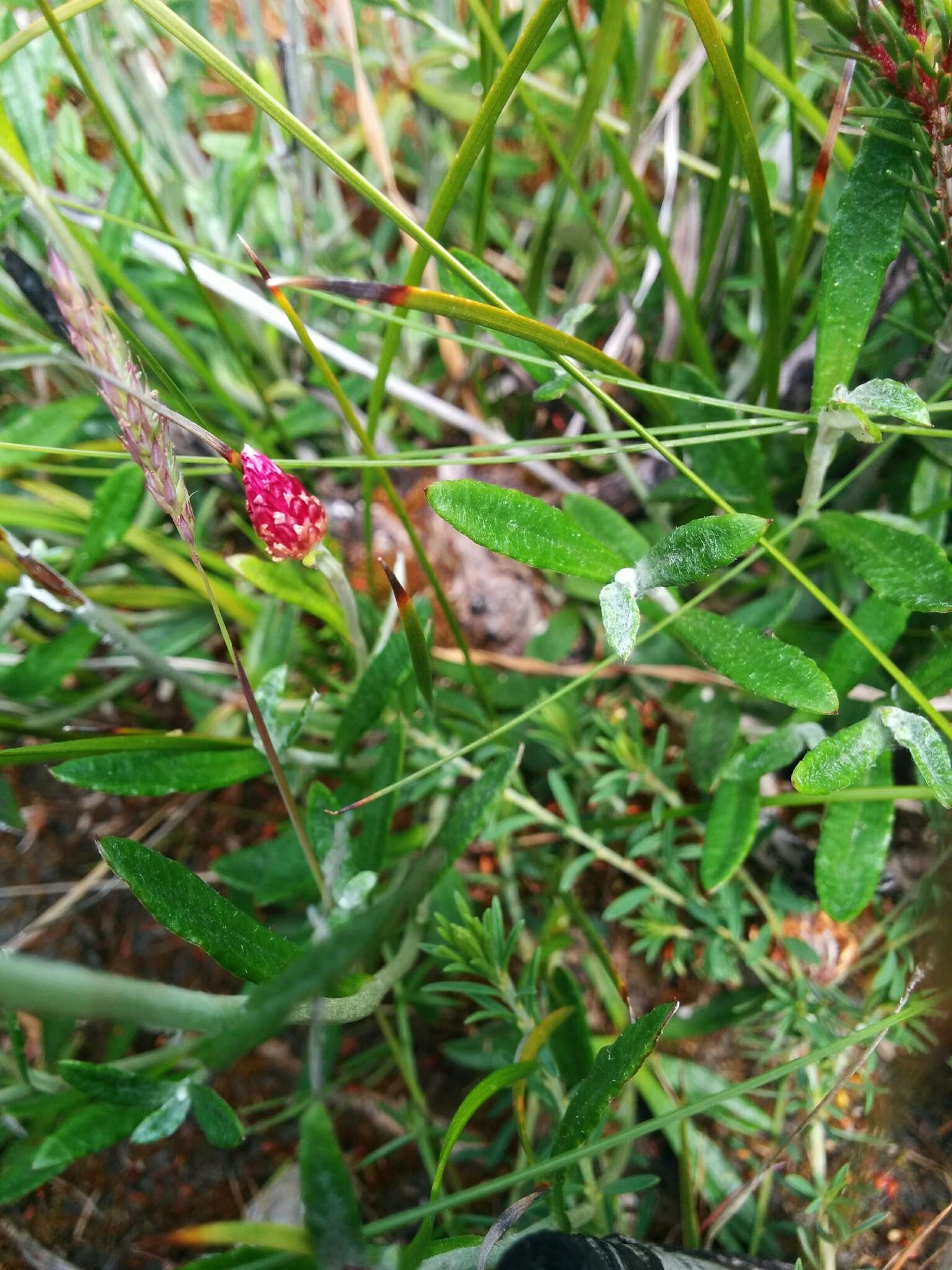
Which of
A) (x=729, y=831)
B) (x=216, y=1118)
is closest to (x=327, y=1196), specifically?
(x=216, y=1118)

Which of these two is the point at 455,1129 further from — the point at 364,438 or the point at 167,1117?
the point at 364,438

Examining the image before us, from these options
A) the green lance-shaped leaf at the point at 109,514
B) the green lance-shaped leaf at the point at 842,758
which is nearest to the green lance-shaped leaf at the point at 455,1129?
the green lance-shaped leaf at the point at 842,758

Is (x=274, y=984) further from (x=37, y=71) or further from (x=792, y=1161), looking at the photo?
(x=37, y=71)

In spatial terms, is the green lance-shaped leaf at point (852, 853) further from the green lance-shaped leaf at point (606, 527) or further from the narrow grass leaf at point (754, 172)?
the narrow grass leaf at point (754, 172)

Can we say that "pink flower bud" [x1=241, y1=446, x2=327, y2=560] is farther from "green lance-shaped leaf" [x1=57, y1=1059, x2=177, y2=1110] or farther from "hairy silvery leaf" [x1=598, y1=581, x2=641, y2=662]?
"green lance-shaped leaf" [x1=57, y1=1059, x2=177, y2=1110]

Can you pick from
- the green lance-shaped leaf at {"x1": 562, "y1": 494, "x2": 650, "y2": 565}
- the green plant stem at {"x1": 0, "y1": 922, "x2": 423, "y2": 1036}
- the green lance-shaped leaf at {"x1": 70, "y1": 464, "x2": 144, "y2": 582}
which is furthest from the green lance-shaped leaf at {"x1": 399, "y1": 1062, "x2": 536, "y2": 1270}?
the green lance-shaped leaf at {"x1": 70, "y1": 464, "x2": 144, "y2": 582}
